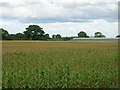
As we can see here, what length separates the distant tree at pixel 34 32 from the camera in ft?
156

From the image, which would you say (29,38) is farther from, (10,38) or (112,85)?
(112,85)

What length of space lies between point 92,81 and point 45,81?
1.59 metres

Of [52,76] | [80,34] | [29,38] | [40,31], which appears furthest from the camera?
[80,34]

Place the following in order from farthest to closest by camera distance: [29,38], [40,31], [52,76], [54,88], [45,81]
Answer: [29,38] < [40,31] < [52,76] < [45,81] < [54,88]

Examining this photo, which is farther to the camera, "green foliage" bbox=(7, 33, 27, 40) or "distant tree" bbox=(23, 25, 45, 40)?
"green foliage" bbox=(7, 33, 27, 40)

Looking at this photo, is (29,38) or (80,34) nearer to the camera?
(29,38)

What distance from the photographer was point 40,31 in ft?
158

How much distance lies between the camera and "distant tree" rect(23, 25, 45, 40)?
47438 millimetres

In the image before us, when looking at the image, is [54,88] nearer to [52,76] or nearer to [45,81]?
[45,81]

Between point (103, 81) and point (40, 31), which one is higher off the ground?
point (40, 31)

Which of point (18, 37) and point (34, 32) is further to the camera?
point (18, 37)

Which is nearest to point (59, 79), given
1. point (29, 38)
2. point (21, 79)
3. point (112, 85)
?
point (21, 79)

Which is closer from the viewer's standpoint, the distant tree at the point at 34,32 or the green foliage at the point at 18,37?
the distant tree at the point at 34,32

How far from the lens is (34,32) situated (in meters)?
49.9
